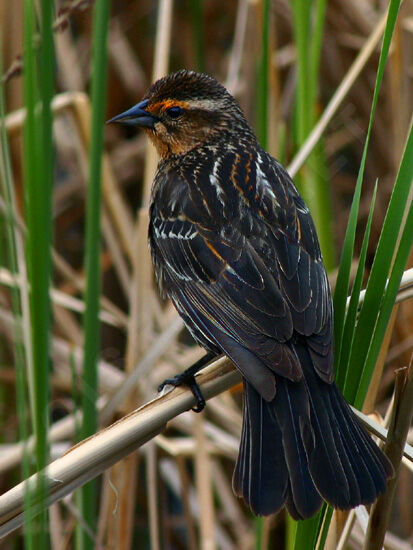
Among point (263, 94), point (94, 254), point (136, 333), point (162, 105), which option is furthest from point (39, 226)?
point (162, 105)

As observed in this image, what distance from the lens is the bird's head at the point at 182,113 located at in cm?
257

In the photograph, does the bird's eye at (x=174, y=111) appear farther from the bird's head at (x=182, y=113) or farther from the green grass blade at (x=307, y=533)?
the green grass blade at (x=307, y=533)

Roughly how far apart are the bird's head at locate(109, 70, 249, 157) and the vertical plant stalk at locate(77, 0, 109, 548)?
757 mm

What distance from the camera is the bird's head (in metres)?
2.57

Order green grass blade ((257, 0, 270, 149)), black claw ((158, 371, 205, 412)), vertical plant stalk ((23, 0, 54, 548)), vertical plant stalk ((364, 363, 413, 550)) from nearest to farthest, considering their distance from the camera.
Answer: vertical plant stalk ((23, 0, 54, 548)) < vertical plant stalk ((364, 363, 413, 550)) < black claw ((158, 371, 205, 412)) < green grass blade ((257, 0, 270, 149))

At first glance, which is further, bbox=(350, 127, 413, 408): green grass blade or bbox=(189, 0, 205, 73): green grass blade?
bbox=(189, 0, 205, 73): green grass blade

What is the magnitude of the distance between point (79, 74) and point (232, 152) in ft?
4.99

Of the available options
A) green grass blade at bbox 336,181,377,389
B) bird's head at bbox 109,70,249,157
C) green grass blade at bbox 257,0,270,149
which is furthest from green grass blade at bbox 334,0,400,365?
bird's head at bbox 109,70,249,157

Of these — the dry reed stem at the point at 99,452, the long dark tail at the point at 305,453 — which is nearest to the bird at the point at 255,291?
the long dark tail at the point at 305,453

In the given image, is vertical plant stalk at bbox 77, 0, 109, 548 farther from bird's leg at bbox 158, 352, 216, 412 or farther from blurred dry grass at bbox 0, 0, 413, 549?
blurred dry grass at bbox 0, 0, 413, 549

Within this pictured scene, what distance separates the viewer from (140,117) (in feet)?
8.49

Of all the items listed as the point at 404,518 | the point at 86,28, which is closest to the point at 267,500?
the point at 404,518

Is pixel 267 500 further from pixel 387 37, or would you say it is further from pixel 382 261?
pixel 387 37

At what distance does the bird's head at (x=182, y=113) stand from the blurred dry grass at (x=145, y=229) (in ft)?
0.73
